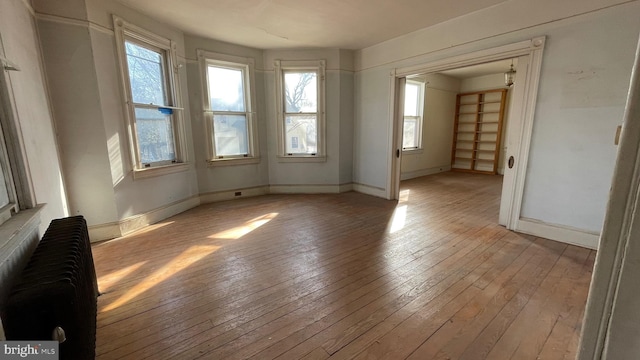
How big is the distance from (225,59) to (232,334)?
431 centimetres

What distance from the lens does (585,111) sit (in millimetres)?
2691

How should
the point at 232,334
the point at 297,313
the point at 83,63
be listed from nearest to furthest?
the point at 232,334 → the point at 297,313 → the point at 83,63

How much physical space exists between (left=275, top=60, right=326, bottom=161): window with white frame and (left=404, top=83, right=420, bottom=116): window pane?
9.29 feet

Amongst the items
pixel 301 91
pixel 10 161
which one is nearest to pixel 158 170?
pixel 10 161

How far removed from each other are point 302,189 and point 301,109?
62.5 inches

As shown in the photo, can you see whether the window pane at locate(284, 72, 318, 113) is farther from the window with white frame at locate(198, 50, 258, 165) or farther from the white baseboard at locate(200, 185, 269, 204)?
the white baseboard at locate(200, 185, 269, 204)

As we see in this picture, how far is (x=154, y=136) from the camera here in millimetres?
3781

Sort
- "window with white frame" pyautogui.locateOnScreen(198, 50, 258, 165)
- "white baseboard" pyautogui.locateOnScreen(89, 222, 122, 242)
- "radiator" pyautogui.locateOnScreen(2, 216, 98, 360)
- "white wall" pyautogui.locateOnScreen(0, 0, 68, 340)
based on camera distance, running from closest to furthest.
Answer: "radiator" pyautogui.locateOnScreen(2, 216, 98, 360) < "white wall" pyautogui.locateOnScreen(0, 0, 68, 340) < "white baseboard" pyautogui.locateOnScreen(89, 222, 122, 242) < "window with white frame" pyautogui.locateOnScreen(198, 50, 258, 165)

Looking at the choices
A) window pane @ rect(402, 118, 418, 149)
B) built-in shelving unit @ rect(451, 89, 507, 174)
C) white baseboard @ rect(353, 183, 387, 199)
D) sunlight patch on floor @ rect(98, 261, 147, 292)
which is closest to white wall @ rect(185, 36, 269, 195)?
white baseboard @ rect(353, 183, 387, 199)

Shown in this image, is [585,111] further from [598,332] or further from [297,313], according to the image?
[297,313]

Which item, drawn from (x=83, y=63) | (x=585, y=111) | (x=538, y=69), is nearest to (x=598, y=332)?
(x=585, y=111)

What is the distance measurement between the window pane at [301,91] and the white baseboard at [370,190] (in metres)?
1.76

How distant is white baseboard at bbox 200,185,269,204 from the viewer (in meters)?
4.76

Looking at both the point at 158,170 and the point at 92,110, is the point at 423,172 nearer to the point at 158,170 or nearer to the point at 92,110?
the point at 158,170
